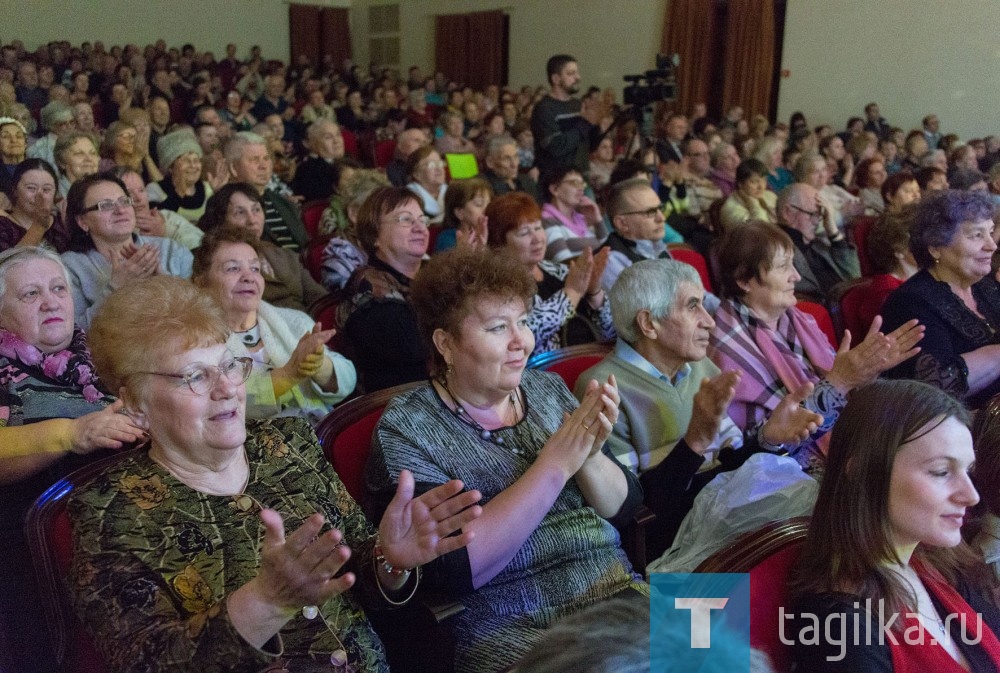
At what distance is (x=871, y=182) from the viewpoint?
5.84 meters

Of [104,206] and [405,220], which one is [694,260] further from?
[104,206]

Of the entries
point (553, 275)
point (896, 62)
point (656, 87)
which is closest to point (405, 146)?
point (656, 87)

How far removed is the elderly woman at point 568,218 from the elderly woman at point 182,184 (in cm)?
169

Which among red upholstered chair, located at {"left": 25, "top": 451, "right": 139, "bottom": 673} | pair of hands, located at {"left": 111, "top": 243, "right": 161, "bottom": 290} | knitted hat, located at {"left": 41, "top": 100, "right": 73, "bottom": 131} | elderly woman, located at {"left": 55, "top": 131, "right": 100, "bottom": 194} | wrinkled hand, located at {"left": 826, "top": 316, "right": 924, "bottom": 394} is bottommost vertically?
red upholstered chair, located at {"left": 25, "top": 451, "right": 139, "bottom": 673}

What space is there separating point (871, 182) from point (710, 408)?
4851 millimetres

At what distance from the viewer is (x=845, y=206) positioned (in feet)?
17.6

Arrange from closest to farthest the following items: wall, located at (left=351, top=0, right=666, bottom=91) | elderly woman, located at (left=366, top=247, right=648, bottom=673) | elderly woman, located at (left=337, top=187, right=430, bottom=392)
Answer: elderly woman, located at (left=366, top=247, right=648, bottom=673), elderly woman, located at (left=337, top=187, right=430, bottom=392), wall, located at (left=351, top=0, right=666, bottom=91)

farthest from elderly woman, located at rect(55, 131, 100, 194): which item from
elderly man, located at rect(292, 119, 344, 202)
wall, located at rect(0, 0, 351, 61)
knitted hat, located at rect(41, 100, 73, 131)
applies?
wall, located at rect(0, 0, 351, 61)

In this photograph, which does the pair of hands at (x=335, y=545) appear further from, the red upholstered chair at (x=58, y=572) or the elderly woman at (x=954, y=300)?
the elderly woman at (x=954, y=300)

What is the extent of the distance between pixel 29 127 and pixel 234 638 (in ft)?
17.8

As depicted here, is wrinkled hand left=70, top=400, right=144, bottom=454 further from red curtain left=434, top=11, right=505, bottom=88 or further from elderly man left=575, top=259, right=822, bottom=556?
red curtain left=434, top=11, right=505, bottom=88

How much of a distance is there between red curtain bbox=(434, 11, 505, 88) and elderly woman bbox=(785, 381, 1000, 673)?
43.5ft

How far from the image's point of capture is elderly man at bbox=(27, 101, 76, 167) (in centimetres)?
472

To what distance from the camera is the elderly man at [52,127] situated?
4.72 meters
